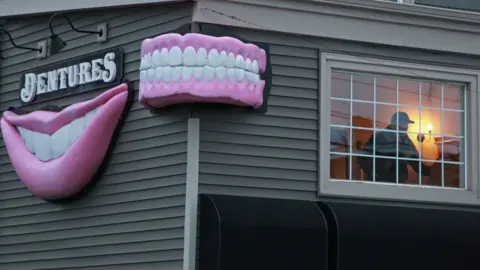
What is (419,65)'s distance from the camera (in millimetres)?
12570

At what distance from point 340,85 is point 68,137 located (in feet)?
11.3

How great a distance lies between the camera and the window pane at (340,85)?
40.4ft

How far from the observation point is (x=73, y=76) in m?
13.0

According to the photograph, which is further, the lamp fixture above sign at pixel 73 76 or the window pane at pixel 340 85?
the lamp fixture above sign at pixel 73 76

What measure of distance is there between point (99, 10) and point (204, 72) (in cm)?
234

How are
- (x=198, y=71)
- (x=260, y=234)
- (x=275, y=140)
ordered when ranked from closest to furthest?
1. (x=260, y=234)
2. (x=198, y=71)
3. (x=275, y=140)

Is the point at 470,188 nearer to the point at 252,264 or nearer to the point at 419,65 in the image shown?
the point at 419,65

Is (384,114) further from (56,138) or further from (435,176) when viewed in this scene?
(56,138)

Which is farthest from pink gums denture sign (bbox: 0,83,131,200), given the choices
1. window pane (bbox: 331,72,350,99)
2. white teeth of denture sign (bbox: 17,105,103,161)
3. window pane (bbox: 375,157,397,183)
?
window pane (bbox: 375,157,397,183)

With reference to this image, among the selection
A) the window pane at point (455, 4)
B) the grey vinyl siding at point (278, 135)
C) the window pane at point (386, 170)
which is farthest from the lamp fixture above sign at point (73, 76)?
the window pane at point (455, 4)

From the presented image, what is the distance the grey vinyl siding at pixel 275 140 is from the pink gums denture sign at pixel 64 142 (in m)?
1.42

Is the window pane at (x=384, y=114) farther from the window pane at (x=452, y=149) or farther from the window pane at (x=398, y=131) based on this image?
the window pane at (x=452, y=149)

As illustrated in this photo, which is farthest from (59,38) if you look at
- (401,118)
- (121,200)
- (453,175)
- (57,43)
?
(453,175)

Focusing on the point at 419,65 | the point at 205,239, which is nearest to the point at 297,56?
the point at 419,65
